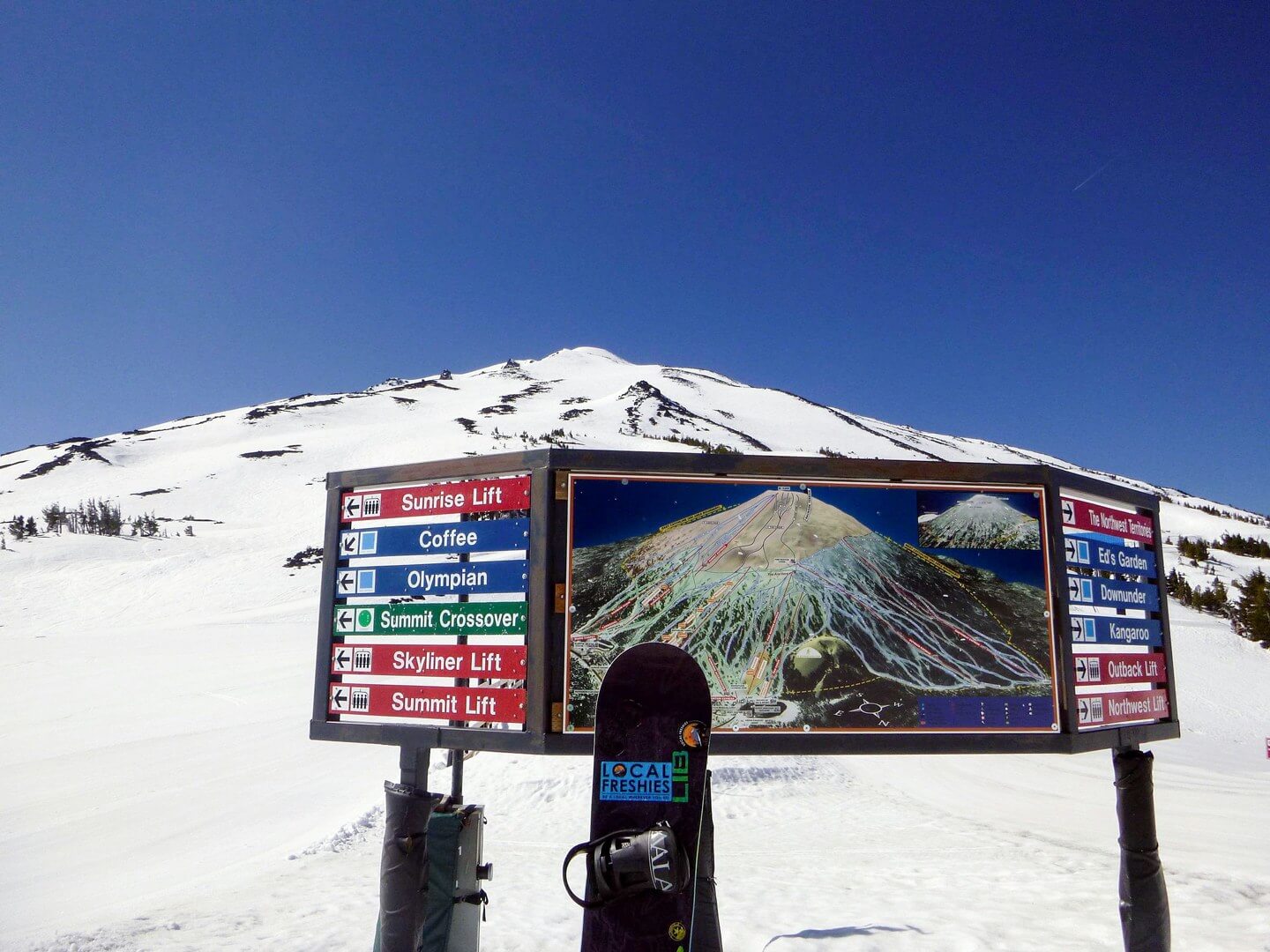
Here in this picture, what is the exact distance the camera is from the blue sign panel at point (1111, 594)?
5016 millimetres

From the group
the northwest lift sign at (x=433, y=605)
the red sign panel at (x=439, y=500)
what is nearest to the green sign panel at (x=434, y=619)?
the northwest lift sign at (x=433, y=605)

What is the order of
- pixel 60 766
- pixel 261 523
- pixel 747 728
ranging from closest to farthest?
pixel 747 728
pixel 60 766
pixel 261 523

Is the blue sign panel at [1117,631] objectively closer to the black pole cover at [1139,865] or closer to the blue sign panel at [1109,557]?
the blue sign panel at [1109,557]

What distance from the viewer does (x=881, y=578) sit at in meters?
4.75

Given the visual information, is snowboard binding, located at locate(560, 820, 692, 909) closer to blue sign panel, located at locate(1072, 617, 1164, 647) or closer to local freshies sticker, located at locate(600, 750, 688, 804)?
local freshies sticker, located at locate(600, 750, 688, 804)


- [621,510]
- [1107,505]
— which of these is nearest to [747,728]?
[621,510]

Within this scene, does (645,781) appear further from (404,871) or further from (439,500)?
(439,500)

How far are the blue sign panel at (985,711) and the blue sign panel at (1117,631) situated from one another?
19.8 inches

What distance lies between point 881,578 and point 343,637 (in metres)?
3.35

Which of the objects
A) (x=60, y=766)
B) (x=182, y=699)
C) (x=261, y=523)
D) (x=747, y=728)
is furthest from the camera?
(x=261, y=523)

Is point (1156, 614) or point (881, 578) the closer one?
point (881, 578)

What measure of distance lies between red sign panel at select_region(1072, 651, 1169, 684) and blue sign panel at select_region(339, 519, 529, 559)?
11.5ft

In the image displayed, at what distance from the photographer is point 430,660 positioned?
471 cm

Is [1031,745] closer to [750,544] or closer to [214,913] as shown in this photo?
[750,544]
